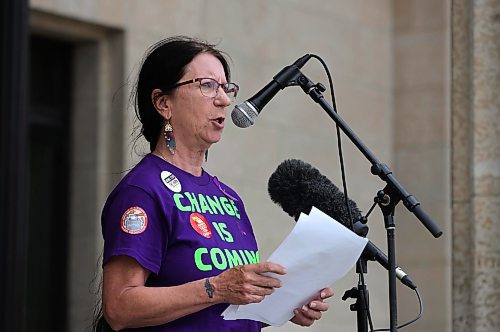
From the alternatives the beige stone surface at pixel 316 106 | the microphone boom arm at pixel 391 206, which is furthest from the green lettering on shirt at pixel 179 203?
the beige stone surface at pixel 316 106

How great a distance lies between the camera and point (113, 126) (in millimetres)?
6445

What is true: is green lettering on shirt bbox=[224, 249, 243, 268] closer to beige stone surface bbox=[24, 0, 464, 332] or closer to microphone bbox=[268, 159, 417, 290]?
microphone bbox=[268, 159, 417, 290]

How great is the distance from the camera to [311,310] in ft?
10.5

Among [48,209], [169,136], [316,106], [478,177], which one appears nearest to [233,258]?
[169,136]

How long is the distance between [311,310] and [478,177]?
191cm

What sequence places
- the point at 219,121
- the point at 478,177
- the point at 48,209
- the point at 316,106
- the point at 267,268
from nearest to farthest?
the point at 267,268
the point at 219,121
the point at 478,177
the point at 48,209
the point at 316,106

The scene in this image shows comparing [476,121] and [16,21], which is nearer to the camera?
[476,121]

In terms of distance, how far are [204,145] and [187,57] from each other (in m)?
0.25

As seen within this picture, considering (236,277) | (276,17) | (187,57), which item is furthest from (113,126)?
(236,277)

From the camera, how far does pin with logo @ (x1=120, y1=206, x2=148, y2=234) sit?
3055 millimetres

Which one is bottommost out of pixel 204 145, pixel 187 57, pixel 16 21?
pixel 204 145

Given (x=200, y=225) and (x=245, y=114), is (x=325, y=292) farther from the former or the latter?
(x=245, y=114)

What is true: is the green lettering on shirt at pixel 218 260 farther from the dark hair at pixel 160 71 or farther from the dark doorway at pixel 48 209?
the dark doorway at pixel 48 209

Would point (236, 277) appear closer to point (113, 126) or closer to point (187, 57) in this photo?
point (187, 57)
